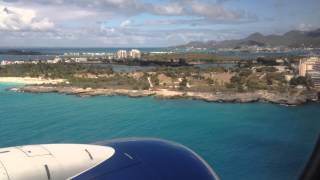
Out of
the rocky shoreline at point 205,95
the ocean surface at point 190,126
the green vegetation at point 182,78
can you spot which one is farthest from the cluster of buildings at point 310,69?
the ocean surface at point 190,126

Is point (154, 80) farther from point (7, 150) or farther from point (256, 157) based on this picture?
point (7, 150)

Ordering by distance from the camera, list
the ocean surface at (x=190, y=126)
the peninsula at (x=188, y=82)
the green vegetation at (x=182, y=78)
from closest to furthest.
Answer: the ocean surface at (x=190, y=126) < the peninsula at (x=188, y=82) < the green vegetation at (x=182, y=78)

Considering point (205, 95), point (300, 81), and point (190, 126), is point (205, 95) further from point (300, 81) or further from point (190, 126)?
point (190, 126)

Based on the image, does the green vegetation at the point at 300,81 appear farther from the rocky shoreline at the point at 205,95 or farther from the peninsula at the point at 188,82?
the rocky shoreline at the point at 205,95

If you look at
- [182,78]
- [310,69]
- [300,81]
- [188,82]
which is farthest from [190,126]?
[182,78]

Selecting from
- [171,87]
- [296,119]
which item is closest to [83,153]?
[296,119]

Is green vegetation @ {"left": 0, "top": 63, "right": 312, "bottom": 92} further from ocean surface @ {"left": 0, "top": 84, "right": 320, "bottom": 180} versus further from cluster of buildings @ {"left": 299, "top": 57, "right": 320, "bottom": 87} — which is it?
ocean surface @ {"left": 0, "top": 84, "right": 320, "bottom": 180}

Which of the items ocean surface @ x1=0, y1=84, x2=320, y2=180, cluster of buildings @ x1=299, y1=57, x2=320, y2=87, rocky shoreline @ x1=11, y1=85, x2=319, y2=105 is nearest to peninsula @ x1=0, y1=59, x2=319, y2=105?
rocky shoreline @ x1=11, y1=85, x2=319, y2=105
